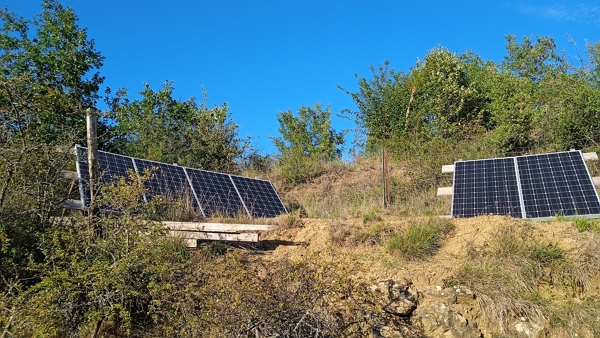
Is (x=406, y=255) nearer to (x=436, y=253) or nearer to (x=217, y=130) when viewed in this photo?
(x=436, y=253)

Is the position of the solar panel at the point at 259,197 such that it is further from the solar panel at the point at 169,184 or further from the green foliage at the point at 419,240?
the green foliage at the point at 419,240

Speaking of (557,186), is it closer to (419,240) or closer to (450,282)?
(419,240)

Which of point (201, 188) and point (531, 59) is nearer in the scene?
point (201, 188)

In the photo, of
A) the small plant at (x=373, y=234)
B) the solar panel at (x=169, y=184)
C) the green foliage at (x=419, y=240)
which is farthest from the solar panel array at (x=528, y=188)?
the solar panel at (x=169, y=184)

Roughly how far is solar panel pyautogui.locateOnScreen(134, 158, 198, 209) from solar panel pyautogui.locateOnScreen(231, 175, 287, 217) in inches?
57.8

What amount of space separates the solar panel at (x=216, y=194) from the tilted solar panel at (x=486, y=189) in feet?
15.8

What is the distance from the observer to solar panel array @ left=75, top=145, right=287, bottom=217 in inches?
495

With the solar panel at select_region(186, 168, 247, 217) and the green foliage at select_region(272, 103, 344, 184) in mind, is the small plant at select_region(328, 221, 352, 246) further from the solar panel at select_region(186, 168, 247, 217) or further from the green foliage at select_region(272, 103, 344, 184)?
the green foliage at select_region(272, 103, 344, 184)

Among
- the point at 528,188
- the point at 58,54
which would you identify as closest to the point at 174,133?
the point at 58,54

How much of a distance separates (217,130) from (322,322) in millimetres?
15003

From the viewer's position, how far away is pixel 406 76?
24.4 metres

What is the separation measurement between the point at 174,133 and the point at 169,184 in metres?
9.48

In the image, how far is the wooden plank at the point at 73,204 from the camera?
963cm

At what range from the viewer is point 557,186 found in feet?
38.1
